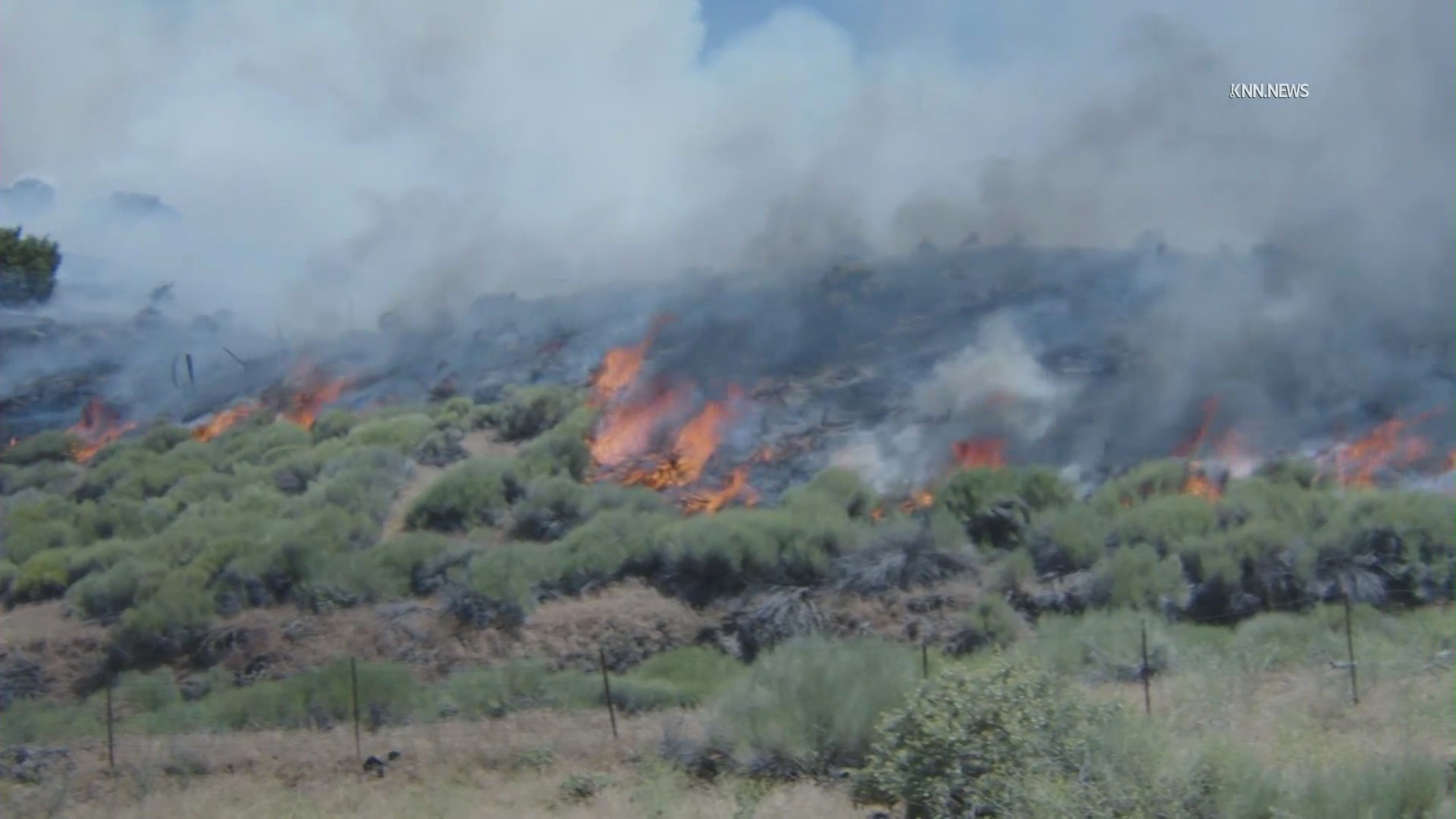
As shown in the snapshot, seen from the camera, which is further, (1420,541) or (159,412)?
(159,412)

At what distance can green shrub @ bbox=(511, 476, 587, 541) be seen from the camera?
31125mm

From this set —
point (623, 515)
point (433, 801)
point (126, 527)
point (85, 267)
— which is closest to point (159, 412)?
point (85, 267)

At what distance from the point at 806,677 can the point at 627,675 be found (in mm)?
8070

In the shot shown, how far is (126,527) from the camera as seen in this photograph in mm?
32875

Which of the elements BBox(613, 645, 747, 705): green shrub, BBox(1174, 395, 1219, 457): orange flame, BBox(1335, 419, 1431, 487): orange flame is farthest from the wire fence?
BBox(1174, 395, 1219, 457): orange flame

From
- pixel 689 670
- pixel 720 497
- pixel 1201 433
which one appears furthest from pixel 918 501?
pixel 689 670

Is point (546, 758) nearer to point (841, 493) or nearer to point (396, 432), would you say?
point (841, 493)

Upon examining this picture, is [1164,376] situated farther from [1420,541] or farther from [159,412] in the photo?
[159,412]

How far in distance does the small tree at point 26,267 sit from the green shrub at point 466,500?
13.4 metres

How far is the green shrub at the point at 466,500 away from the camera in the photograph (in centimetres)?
3188

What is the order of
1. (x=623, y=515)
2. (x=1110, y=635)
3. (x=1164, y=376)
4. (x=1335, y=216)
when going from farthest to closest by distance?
(x=1335, y=216), (x=1164, y=376), (x=623, y=515), (x=1110, y=635)

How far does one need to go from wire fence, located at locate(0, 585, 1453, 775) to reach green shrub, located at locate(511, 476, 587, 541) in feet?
35.6

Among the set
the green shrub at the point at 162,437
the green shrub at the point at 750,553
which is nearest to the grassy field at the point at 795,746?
the green shrub at the point at 750,553

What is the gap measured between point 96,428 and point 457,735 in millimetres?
27141
